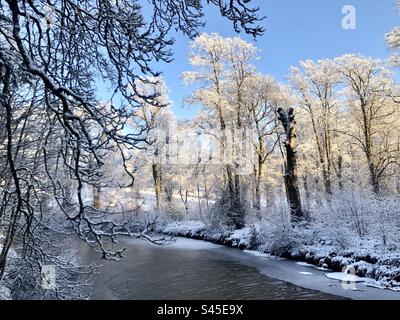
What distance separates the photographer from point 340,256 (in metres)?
9.80

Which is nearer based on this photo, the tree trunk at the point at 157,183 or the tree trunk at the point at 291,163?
the tree trunk at the point at 291,163

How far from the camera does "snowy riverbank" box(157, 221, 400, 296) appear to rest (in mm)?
7934

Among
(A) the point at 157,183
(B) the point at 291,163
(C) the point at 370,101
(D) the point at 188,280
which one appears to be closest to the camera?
(D) the point at 188,280

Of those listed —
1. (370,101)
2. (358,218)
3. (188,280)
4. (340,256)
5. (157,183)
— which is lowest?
(188,280)

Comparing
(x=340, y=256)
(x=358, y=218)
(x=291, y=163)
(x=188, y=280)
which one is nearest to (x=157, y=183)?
(x=291, y=163)

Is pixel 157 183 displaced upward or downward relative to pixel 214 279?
upward

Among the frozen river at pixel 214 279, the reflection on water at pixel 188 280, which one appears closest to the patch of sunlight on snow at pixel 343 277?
the frozen river at pixel 214 279

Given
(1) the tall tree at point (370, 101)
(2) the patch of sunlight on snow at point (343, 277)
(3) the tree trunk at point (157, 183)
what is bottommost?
(2) the patch of sunlight on snow at point (343, 277)

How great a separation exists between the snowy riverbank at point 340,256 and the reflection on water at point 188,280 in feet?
5.39

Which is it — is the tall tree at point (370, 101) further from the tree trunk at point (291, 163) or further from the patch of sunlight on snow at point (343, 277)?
the patch of sunlight on snow at point (343, 277)

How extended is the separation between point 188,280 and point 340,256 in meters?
4.45

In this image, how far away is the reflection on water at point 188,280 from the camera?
7.52 m

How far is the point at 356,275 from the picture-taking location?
28.2 feet

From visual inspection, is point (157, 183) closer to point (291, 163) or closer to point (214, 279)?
point (291, 163)
